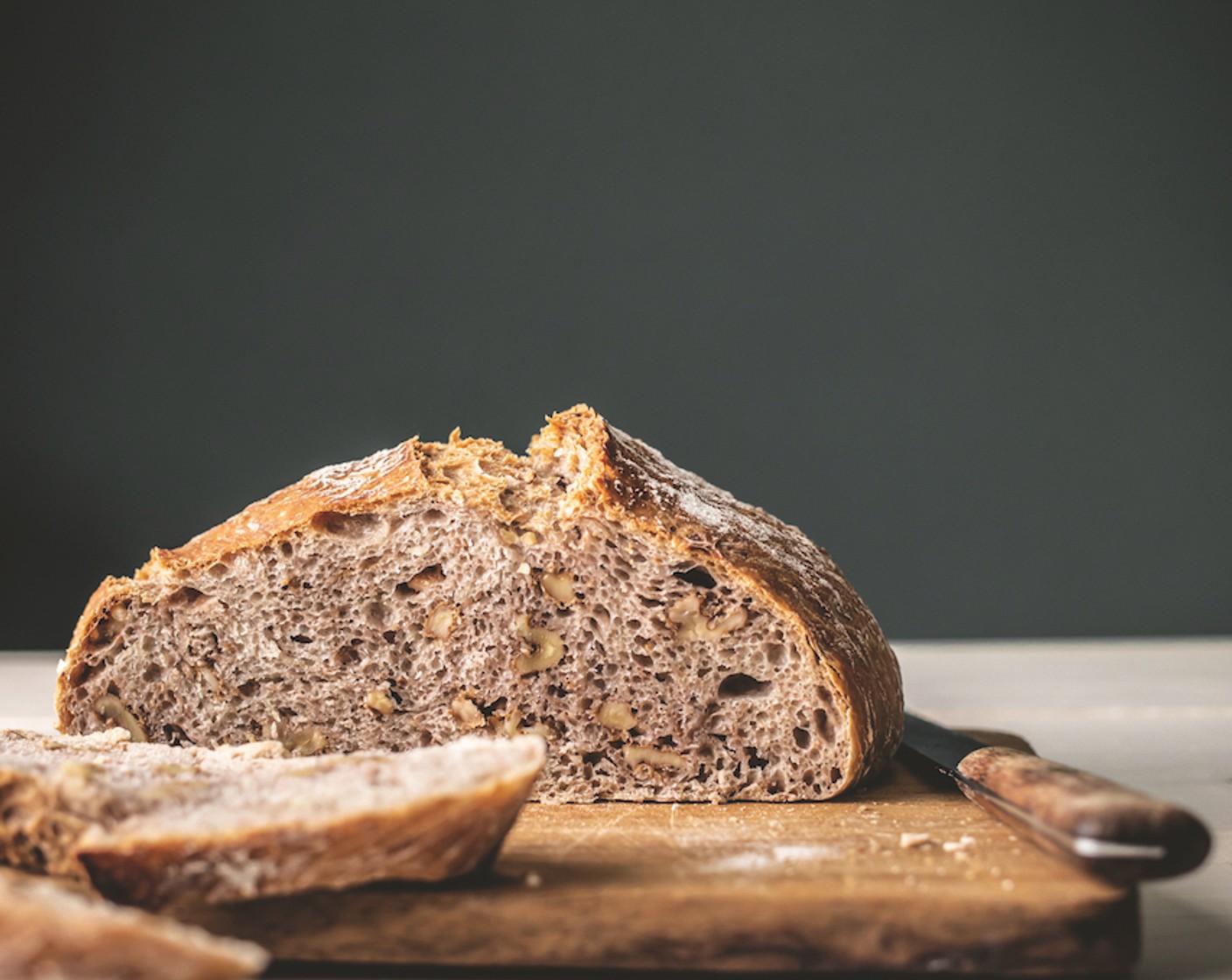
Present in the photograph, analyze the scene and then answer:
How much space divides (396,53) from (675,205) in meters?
1.65

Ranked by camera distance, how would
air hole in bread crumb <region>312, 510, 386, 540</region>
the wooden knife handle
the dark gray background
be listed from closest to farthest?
the wooden knife handle, air hole in bread crumb <region>312, 510, 386, 540</region>, the dark gray background

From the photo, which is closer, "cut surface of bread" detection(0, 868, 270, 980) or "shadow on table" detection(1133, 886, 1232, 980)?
"cut surface of bread" detection(0, 868, 270, 980)

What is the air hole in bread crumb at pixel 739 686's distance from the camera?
2.42m

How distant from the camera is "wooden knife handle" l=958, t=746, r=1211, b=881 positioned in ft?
5.29

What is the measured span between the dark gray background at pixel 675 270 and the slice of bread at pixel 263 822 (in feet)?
15.1

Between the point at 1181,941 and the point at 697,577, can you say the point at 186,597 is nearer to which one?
the point at 697,577

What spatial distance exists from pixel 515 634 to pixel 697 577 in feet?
1.26

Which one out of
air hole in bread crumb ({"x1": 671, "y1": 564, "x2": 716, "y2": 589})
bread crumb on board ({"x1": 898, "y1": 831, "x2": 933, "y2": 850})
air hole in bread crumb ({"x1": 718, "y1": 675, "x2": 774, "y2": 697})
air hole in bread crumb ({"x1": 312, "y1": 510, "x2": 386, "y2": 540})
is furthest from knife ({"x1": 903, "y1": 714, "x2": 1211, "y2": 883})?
air hole in bread crumb ({"x1": 312, "y1": 510, "x2": 386, "y2": 540})

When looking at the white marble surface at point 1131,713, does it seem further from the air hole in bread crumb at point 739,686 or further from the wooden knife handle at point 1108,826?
the air hole in bread crumb at point 739,686

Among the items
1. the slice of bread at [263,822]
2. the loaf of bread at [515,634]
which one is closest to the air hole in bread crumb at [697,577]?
the loaf of bread at [515,634]

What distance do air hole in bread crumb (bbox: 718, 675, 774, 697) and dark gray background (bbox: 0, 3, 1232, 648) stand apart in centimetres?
415

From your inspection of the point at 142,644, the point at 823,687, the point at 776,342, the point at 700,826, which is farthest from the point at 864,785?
the point at 776,342

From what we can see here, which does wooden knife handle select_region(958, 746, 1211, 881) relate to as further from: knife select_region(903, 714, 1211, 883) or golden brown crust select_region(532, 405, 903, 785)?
golden brown crust select_region(532, 405, 903, 785)

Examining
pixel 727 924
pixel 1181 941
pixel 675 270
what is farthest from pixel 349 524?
pixel 675 270
